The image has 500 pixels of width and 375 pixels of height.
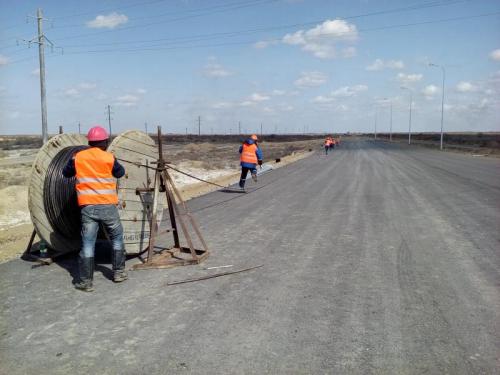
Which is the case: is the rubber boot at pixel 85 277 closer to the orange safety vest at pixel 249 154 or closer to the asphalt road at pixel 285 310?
the asphalt road at pixel 285 310

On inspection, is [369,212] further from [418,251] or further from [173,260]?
[173,260]

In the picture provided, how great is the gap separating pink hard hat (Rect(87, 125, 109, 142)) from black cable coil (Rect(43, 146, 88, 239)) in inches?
47.0

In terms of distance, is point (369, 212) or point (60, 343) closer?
point (60, 343)

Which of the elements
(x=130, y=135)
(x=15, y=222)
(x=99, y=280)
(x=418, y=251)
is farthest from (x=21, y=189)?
(x=418, y=251)

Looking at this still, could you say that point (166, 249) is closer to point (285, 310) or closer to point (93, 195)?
point (93, 195)

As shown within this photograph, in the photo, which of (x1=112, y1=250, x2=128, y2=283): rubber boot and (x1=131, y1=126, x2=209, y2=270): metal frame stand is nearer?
(x1=112, y1=250, x2=128, y2=283): rubber boot

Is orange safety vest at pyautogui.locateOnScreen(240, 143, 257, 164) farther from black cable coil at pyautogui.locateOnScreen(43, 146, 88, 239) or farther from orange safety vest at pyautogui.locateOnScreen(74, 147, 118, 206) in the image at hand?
orange safety vest at pyautogui.locateOnScreen(74, 147, 118, 206)

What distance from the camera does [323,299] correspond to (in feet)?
17.0

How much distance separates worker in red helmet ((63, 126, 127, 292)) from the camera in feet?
18.7

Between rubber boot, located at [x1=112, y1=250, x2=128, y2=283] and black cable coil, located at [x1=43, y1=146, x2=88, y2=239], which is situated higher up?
black cable coil, located at [x1=43, y1=146, x2=88, y2=239]

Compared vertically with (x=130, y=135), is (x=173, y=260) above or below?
below

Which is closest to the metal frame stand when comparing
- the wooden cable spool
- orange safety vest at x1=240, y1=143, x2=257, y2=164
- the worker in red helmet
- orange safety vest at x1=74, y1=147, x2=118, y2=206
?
the wooden cable spool

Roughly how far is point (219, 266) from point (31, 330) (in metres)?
2.71

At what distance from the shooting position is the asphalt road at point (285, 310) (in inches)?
151
